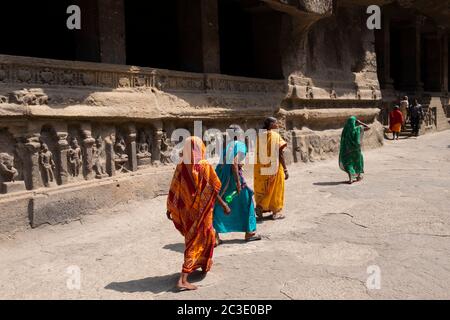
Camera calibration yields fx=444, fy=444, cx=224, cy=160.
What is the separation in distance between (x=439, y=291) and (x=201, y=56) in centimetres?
545

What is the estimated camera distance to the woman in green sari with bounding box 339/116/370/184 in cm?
760

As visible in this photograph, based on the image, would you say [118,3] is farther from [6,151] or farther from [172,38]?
[172,38]

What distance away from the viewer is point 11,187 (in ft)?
15.6

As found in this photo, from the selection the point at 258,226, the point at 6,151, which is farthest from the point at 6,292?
the point at 258,226

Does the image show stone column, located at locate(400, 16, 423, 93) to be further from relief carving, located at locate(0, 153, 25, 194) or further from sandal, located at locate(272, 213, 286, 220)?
relief carving, located at locate(0, 153, 25, 194)

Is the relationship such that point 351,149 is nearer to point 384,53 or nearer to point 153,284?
point 153,284

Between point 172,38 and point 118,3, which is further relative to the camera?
point 172,38

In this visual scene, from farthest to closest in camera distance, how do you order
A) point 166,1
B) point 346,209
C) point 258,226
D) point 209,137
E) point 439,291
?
point 166,1 < point 209,137 < point 346,209 < point 258,226 < point 439,291

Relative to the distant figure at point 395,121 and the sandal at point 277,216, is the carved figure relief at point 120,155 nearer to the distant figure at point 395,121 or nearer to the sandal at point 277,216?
the sandal at point 277,216

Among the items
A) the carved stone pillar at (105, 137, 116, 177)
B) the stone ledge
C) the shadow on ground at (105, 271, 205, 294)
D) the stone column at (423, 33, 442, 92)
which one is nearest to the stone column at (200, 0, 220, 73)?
the stone ledge

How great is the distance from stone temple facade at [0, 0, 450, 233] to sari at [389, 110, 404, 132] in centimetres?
187

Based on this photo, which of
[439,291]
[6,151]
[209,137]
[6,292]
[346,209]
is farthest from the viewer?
[209,137]

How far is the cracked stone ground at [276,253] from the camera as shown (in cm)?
335

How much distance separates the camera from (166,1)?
9.58 meters
